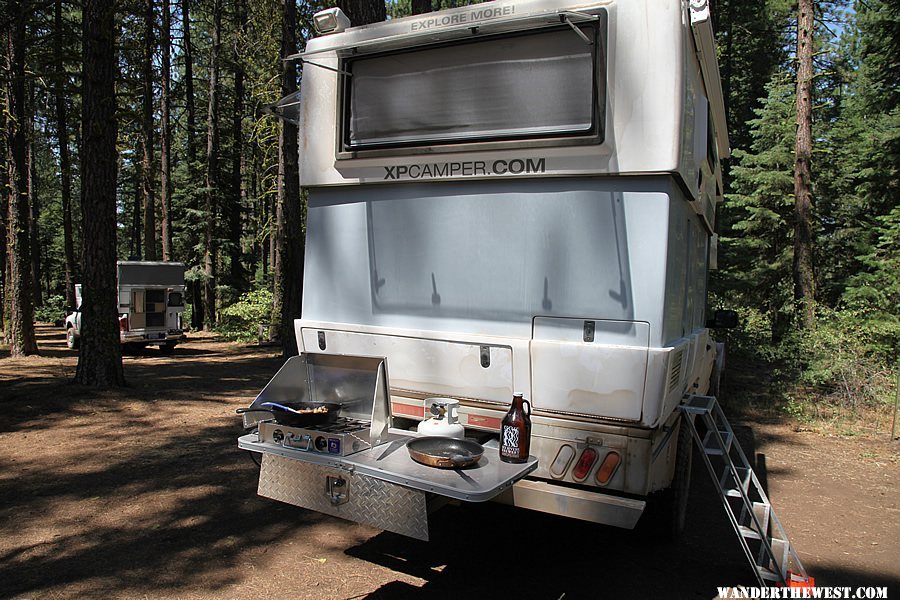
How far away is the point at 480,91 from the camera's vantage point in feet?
13.4

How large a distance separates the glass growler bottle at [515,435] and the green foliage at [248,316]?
15.8 m

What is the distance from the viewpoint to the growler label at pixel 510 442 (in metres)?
3.54

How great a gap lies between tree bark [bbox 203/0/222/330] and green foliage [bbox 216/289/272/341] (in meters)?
5.23

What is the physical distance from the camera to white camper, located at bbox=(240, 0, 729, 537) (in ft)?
11.9

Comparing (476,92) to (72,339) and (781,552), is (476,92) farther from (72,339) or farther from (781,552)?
(72,339)

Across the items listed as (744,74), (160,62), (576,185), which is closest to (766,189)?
(744,74)

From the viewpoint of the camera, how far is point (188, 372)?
12625 millimetres

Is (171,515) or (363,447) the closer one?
(363,447)

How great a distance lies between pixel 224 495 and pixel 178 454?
145 centimetres

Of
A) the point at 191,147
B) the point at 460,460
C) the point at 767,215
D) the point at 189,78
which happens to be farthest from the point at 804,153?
the point at 191,147

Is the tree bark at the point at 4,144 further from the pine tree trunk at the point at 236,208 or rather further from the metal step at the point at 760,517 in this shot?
the metal step at the point at 760,517

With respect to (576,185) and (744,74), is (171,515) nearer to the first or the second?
(576,185)

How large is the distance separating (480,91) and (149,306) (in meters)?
15.1

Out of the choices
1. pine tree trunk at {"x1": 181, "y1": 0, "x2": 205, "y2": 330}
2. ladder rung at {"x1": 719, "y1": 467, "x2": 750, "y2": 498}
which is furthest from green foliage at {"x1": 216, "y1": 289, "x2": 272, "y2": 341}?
ladder rung at {"x1": 719, "y1": 467, "x2": 750, "y2": 498}
